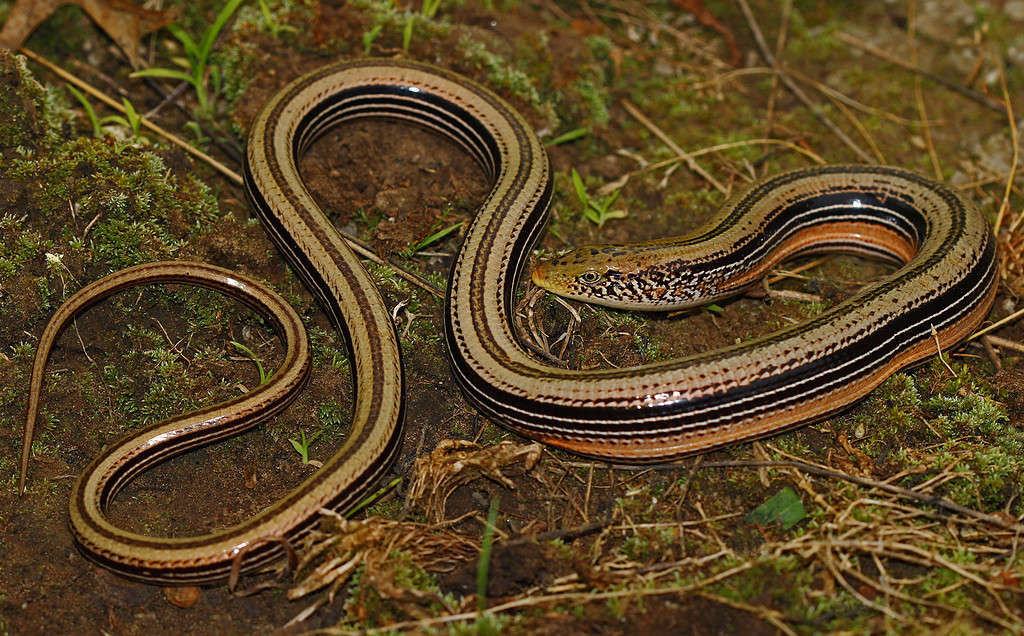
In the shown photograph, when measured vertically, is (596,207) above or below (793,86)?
below

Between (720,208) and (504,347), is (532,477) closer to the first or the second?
(504,347)

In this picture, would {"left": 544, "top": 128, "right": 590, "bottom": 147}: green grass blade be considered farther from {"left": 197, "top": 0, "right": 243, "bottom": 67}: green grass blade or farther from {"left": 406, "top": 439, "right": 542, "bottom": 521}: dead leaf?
{"left": 406, "top": 439, "right": 542, "bottom": 521}: dead leaf

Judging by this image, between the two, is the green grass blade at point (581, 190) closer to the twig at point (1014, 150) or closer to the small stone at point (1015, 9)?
the twig at point (1014, 150)

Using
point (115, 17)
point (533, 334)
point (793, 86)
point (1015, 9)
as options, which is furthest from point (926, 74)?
point (115, 17)

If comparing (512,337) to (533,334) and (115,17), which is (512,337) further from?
(115,17)

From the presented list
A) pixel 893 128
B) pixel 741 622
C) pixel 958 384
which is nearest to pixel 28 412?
pixel 741 622
